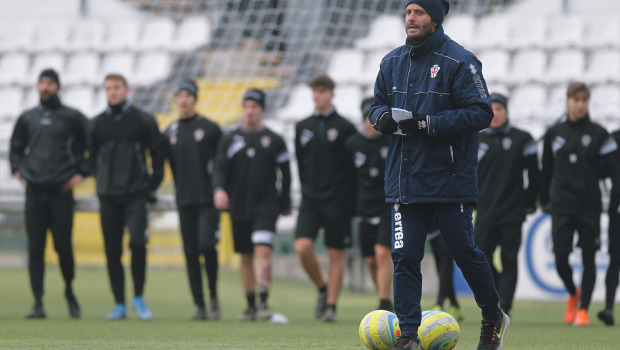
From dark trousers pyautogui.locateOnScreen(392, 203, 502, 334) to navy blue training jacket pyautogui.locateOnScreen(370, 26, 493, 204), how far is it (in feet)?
0.29

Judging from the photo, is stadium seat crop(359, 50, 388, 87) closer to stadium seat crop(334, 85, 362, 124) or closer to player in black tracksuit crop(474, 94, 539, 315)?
stadium seat crop(334, 85, 362, 124)

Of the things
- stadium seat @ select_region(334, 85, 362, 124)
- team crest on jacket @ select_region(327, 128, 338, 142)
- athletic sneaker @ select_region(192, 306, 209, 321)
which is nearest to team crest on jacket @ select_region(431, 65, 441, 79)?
team crest on jacket @ select_region(327, 128, 338, 142)

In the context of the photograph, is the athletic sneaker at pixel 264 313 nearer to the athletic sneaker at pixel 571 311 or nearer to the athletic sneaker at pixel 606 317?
the athletic sneaker at pixel 571 311

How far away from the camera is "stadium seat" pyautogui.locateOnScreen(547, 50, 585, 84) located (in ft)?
42.9

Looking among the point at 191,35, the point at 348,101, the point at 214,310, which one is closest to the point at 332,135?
the point at 214,310

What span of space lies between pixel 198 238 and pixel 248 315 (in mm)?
844

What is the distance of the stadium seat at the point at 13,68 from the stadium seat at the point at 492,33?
8791mm

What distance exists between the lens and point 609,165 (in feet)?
21.2

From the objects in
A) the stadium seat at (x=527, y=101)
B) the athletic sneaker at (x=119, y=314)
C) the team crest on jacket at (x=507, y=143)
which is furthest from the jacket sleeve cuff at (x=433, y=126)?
the stadium seat at (x=527, y=101)

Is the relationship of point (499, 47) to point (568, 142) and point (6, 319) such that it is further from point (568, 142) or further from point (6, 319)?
point (6, 319)

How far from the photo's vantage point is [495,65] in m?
13.5

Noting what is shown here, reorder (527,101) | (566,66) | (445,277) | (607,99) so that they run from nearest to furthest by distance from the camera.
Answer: (445,277) < (607,99) < (527,101) < (566,66)

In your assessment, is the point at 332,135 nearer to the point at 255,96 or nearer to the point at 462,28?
the point at 255,96

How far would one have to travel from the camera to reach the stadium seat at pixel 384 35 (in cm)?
1453
